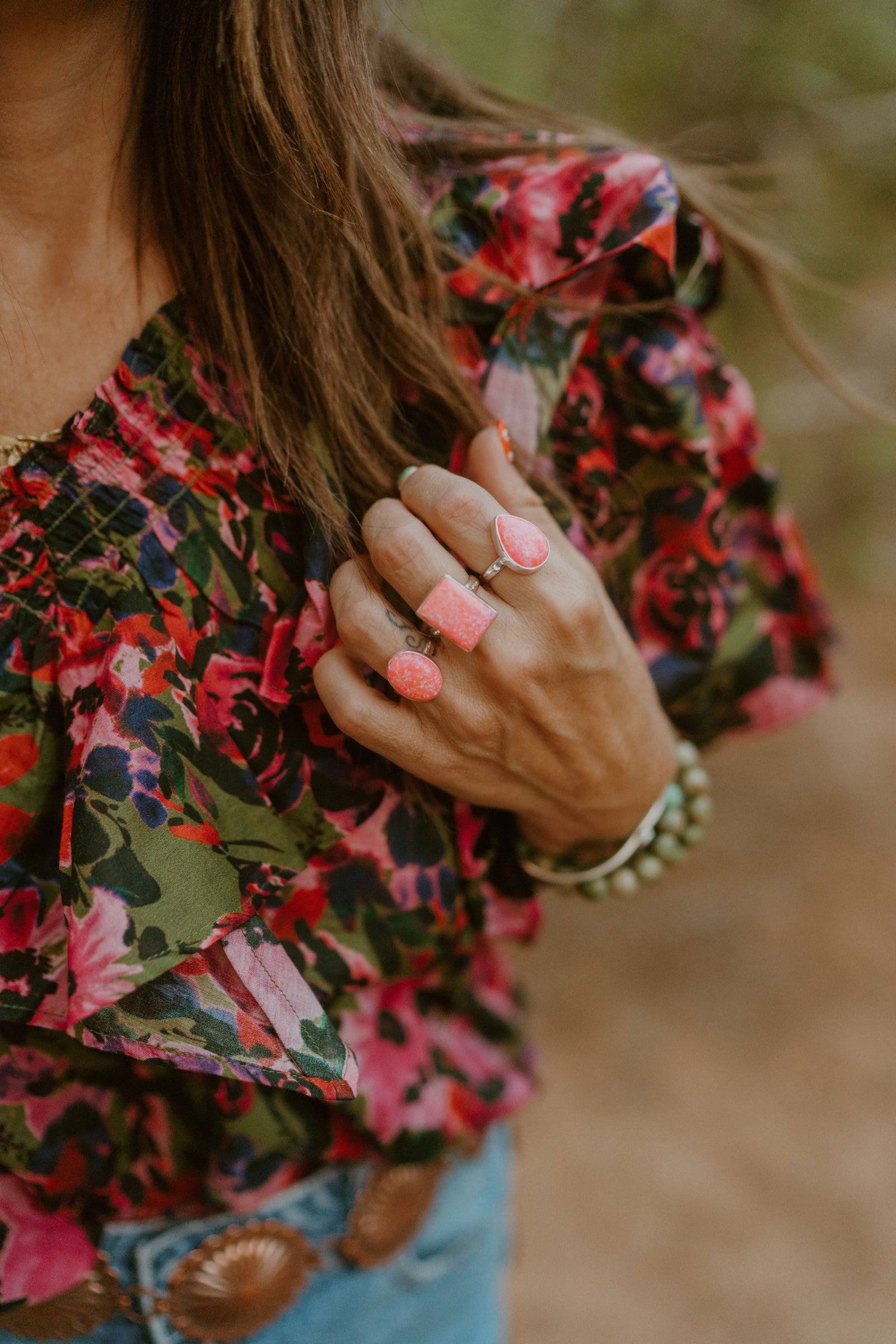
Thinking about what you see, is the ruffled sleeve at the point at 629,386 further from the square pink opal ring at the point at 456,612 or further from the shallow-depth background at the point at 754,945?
the shallow-depth background at the point at 754,945

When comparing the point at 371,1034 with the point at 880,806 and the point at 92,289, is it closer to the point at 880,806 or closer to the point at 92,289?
the point at 92,289

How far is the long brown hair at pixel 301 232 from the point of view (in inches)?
26.7

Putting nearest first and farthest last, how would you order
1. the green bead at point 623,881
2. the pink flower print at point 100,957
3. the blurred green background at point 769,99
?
1. the pink flower print at point 100,957
2. the green bead at point 623,881
3. the blurred green background at point 769,99

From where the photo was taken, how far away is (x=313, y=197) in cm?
70

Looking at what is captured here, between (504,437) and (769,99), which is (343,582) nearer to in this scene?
(504,437)

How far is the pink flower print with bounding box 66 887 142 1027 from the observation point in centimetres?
61

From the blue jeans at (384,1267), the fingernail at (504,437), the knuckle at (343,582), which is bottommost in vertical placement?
the blue jeans at (384,1267)

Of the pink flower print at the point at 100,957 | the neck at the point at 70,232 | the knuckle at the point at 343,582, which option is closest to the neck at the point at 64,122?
the neck at the point at 70,232

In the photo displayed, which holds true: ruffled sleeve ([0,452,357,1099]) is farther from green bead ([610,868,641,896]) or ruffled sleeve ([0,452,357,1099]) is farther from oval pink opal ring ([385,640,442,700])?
green bead ([610,868,641,896])

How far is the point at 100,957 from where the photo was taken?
61cm

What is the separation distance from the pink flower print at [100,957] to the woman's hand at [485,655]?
0.20m

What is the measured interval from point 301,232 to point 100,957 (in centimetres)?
55

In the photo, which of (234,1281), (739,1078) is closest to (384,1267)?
(234,1281)

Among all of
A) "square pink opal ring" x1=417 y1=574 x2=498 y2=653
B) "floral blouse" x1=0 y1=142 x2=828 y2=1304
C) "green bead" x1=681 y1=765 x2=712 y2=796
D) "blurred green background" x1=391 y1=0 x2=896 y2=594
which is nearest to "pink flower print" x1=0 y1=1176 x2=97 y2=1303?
"floral blouse" x1=0 y1=142 x2=828 y2=1304
